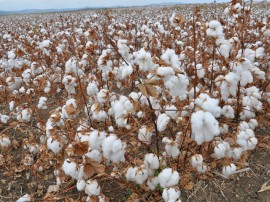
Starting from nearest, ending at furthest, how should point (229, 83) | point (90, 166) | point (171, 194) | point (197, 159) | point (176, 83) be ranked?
point (176, 83) → point (90, 166) → point (171, 194) → point (229, 83) → point (197, 159)

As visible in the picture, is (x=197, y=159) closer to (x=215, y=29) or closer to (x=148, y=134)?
(x=148, y=134)

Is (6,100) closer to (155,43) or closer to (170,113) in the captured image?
(155,43)

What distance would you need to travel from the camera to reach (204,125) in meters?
1.86

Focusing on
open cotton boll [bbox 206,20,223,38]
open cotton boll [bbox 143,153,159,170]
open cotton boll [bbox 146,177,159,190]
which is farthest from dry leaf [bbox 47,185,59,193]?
open cotton boll [bbox 206,20,223,38]

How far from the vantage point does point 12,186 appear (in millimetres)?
3488

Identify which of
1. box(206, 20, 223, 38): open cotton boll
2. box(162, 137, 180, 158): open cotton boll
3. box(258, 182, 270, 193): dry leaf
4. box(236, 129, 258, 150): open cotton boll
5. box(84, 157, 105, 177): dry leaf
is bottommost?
box(258, 182, 270, 193): dry leaf

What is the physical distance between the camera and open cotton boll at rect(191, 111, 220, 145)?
1.81 m

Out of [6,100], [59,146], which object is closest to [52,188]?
[59,146]

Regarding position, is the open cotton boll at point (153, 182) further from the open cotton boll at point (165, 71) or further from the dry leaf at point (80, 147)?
the open cotton boll at point (165, 71)

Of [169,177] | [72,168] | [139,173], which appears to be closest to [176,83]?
[169,177]

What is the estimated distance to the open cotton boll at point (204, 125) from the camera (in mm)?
1807

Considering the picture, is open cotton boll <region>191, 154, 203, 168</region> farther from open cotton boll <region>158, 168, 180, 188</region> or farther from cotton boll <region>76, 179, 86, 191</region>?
cotton boll <region>76, 179, 86, 191</region>

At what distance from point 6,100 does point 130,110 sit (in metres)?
4.08

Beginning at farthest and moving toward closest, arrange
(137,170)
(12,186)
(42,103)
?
(42,103) < (12,186) < (137,170)
